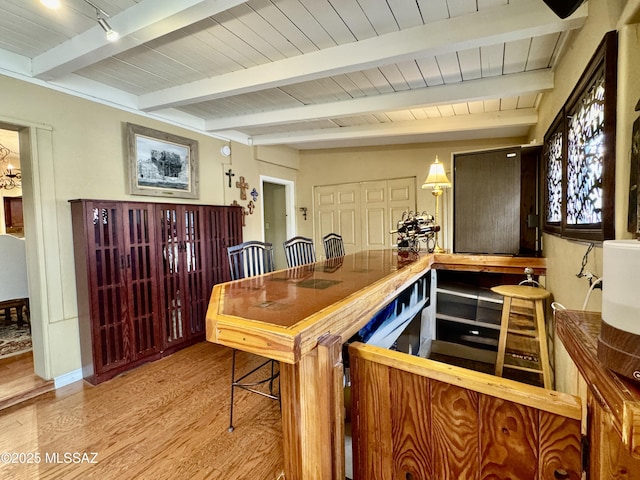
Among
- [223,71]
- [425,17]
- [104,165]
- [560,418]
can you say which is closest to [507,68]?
[425,17]

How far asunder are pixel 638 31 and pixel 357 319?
1.33 meters

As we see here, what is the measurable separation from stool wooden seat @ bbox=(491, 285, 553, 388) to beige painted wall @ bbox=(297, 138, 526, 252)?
194 centimetres

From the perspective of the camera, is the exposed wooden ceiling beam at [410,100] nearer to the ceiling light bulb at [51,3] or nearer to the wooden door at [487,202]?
the wooden door at [487,202]

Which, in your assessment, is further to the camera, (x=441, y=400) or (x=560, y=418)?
(x=441, y=400)

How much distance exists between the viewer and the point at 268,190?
5.83 meters

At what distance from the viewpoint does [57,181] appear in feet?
7.86

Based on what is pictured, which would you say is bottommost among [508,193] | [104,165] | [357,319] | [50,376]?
[50,376]

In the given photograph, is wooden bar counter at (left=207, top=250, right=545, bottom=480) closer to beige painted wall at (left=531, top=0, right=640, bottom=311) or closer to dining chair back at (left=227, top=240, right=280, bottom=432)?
dining chair back at (left=227, top=240, right=280, bottom=432)

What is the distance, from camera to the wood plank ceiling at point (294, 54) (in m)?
1.67

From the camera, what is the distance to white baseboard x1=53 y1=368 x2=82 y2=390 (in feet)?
7.84

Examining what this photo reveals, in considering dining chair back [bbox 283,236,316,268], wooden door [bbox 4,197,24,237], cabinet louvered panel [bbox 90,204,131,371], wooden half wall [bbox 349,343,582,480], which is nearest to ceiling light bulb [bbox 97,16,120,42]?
cabinet louvered panel [bbox 90,204,131,371]

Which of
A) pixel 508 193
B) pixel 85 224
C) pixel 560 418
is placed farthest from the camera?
pixel 508 193

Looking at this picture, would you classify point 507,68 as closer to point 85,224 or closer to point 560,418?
point 560,418

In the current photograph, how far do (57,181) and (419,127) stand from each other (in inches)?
141
